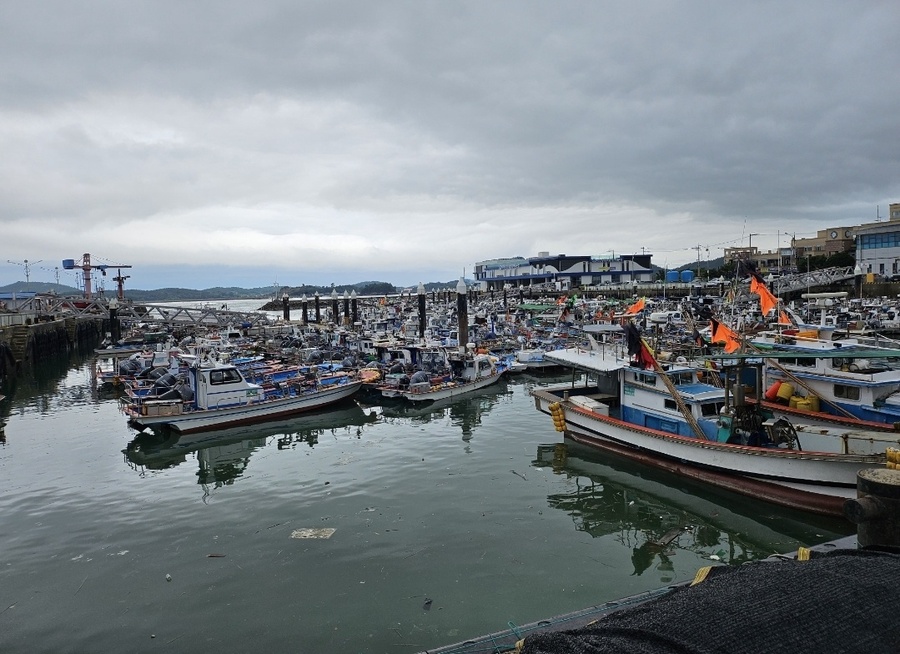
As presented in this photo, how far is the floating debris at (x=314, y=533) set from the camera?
41.9 ft

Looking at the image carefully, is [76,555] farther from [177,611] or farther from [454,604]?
[454,604]

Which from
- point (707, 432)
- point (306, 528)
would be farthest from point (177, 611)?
point (707, 432)

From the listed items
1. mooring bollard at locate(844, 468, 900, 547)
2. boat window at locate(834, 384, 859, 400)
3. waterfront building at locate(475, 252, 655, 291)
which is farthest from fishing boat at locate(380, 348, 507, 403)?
waterfront building at locate(475, 252, 655, 291)

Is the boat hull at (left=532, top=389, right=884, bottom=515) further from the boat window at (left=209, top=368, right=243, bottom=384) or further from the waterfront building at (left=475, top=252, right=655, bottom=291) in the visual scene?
the waterfront building at (left=475, top=252, right=655, bottom=291)

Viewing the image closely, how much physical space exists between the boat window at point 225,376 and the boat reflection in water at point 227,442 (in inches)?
80.8

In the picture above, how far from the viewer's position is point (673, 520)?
13.6m

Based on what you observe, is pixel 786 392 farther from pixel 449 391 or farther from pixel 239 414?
pixel 239 414

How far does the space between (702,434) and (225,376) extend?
1858 cm

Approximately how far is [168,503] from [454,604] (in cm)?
963

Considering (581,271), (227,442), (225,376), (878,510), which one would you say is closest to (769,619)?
(878,510)

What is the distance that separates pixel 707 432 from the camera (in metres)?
15.8

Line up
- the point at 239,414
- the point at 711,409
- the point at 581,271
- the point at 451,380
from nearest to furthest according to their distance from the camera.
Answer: the point at 711,409 < the point at 239,414 < the point at 451,380 < the point at 581,271

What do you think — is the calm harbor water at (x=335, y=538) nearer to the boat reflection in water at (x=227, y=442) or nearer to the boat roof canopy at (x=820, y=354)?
the boat reflection in water at (x=227, y=442)

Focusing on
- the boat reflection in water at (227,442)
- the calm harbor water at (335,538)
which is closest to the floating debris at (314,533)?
the calm harbor water at (335,538)
